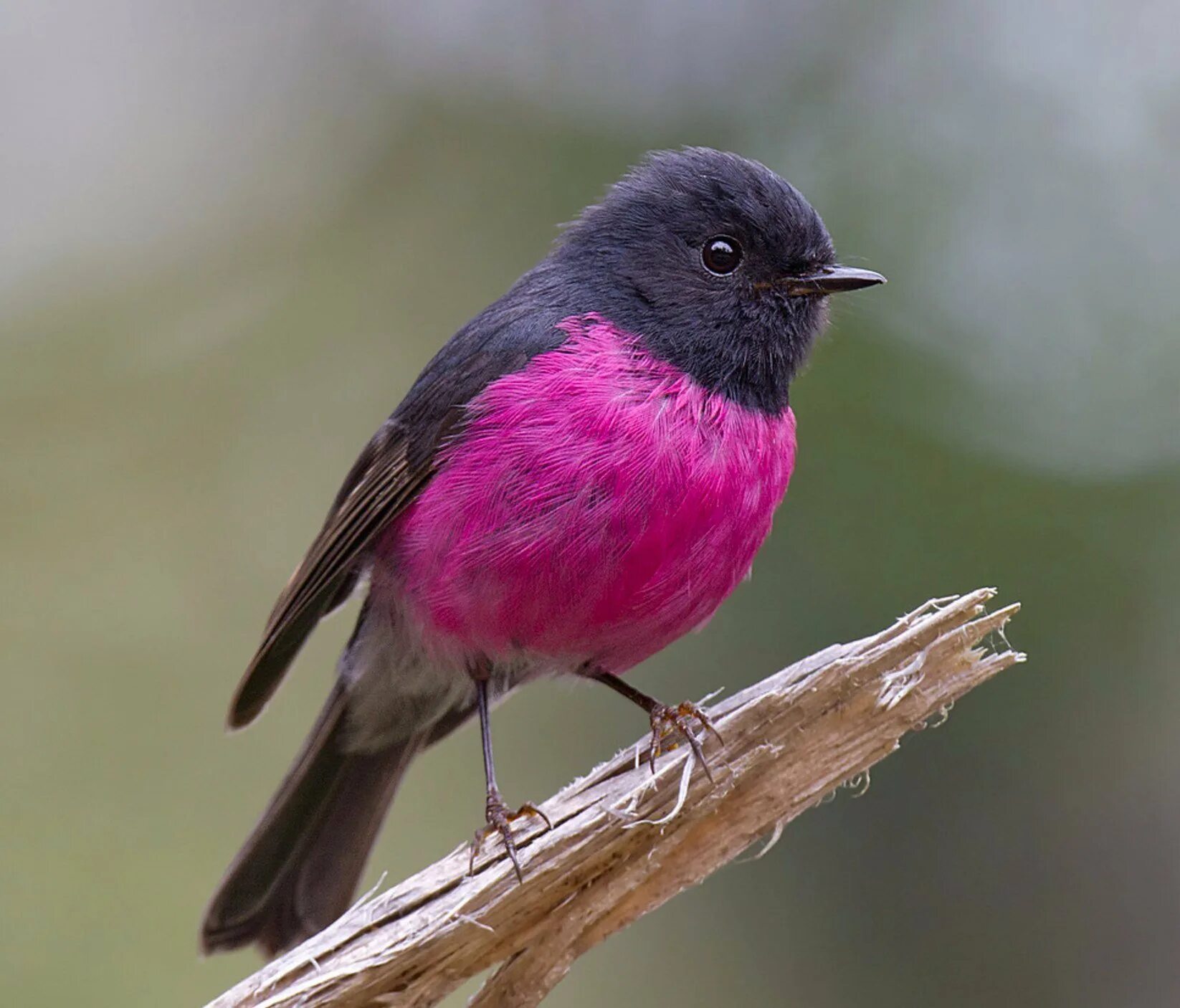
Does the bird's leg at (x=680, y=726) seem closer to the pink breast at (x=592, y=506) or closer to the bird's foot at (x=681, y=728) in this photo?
the bird's foot at (x=681, y=728)

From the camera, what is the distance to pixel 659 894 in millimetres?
3447

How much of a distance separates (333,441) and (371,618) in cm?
334

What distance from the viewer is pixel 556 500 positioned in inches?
141

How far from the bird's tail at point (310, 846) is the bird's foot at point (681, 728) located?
1288mm

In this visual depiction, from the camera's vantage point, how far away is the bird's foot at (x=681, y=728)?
11.4 ft

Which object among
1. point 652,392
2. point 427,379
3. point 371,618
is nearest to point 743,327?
point 652,392

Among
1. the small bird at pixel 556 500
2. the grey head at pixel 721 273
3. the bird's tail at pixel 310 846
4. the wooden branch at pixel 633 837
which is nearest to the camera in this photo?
the wooden branch at pixel 633 837

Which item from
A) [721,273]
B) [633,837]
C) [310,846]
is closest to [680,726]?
[633,837]

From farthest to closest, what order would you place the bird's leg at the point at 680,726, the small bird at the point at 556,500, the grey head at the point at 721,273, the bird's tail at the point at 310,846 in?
the bird's tail at the point at 310,846, the grey head at the point at 721,273, the small bird at the point at 556,500, the bird's leg at the point at 680,726

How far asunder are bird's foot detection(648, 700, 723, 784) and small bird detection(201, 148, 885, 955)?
0.01 meters

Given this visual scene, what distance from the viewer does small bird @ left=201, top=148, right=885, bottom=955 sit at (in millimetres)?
3607

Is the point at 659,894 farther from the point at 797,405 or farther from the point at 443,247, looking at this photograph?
the point at 443,247

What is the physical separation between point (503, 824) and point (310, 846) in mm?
1299

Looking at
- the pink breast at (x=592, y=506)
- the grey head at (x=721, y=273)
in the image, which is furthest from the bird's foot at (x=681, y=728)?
the grey head at (x=721, y=273)
